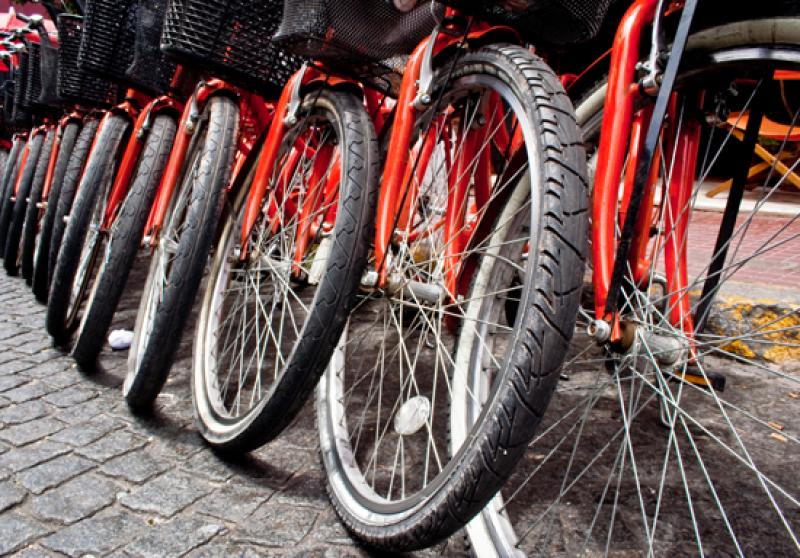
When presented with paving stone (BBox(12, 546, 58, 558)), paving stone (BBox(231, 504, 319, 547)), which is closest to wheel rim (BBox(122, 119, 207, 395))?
paving stone (BBox(12, 546, 58, 558))

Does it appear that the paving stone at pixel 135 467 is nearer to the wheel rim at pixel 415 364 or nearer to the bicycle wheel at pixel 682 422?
the wheel rim at pixel 415 364

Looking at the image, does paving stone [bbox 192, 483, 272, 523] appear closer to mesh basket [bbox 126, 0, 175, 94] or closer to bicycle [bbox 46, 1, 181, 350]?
bicycle [bbox 46, 1, 181, 350]

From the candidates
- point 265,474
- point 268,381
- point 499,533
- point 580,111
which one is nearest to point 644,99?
point 580,111

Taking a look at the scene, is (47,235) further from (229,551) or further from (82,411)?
(229,551)

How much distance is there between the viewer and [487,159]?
1891 millimetres

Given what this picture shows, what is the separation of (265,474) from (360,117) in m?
1.09

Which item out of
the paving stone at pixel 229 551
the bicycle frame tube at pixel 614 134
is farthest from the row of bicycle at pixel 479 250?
the paving stone at pixel 229 551

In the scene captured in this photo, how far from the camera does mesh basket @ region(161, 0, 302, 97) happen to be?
2084mm

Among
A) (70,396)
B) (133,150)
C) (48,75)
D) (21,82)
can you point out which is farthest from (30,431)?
(21,82)

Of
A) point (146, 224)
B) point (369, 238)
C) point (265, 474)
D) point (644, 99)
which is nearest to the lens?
point (644, 99)

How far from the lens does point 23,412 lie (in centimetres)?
208

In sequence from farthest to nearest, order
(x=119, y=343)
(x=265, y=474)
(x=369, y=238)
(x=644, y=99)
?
(x=119, y=343)
(x=265, y=474)
(x=369, y=238)
(x=644, y=99)

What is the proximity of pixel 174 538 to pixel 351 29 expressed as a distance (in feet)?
4.93

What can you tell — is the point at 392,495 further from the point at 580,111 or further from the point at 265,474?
the point at 580,111
